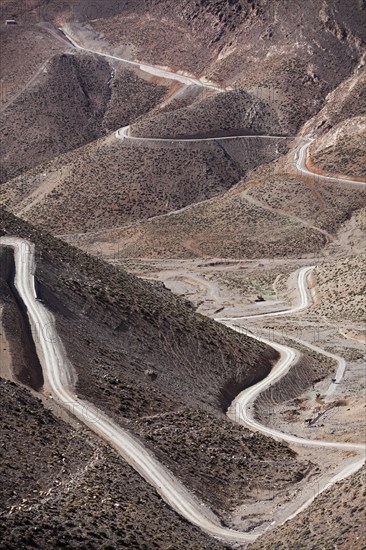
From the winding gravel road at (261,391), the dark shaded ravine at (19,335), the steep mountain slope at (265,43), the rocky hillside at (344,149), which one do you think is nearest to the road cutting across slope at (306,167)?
the rocky hillside at (344,149)

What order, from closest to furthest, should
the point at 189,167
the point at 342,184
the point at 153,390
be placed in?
1. the point at 153,390
2. the point at 342,184
3. the point at 189,167

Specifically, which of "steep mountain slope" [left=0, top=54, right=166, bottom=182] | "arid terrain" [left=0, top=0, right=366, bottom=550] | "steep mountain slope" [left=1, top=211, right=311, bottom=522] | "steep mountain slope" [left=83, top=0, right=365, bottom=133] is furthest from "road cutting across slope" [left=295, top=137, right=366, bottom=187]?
"steep mountain slope" [left=1, top=211, right=311, bottom=522]

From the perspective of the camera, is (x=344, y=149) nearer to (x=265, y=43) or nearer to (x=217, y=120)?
(x=217, y=120)

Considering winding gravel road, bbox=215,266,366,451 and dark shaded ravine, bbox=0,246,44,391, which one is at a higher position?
dark shaded ravine, bbox=0,246,44,391

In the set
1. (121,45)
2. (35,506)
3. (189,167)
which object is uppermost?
(121,45)

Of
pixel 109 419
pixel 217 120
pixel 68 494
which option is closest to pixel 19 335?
pixel 109 419

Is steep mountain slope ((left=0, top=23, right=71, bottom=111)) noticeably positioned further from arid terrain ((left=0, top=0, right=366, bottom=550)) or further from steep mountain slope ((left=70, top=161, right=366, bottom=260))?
steep mountain slope ((left=70, top=161, right=366, bottom=260))

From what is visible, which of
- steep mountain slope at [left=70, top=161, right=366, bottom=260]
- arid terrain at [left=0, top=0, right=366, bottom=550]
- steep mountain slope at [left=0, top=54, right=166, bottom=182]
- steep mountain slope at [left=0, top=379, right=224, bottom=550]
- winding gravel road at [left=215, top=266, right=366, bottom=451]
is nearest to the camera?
steep mountain slope at [left=0, top=379, right=224, bottom=550]

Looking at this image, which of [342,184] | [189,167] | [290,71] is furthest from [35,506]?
[290,71]

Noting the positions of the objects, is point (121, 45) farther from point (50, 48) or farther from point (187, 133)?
point (187, 133)
